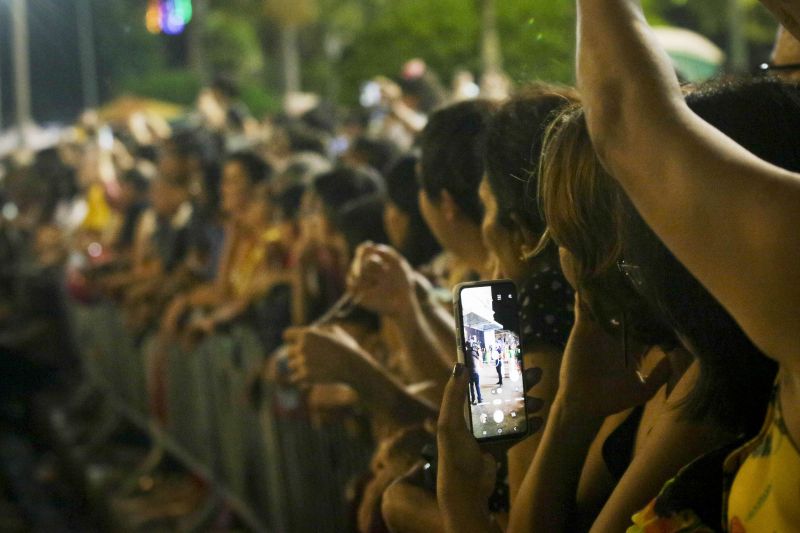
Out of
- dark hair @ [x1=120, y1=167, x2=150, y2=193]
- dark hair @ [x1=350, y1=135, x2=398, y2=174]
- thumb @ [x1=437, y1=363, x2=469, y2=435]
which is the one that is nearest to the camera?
thumb @ [x1=437, y1=363, x2=469, y2=435]

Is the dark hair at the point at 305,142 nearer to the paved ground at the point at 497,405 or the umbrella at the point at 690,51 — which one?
the umbrella at the point at 690,51

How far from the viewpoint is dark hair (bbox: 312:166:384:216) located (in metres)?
5.62

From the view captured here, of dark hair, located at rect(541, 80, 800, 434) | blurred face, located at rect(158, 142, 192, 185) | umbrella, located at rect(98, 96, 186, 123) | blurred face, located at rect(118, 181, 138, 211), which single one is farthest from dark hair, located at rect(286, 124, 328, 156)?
umbrella, located at rect(98, 96, 186, 123)

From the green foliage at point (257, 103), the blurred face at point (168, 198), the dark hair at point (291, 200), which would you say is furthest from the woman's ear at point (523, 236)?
the green foliage at point (257, 103)

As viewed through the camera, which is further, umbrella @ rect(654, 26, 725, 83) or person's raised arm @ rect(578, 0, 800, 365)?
umbrella @ rect(654, 26, 725, 83)

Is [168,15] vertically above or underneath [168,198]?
above

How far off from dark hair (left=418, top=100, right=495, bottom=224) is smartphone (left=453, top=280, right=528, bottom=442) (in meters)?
1.02

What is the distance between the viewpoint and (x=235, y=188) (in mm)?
7523

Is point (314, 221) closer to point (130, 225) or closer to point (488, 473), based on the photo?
point (488, 473)

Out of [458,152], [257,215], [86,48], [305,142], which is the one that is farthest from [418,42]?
[458,152]

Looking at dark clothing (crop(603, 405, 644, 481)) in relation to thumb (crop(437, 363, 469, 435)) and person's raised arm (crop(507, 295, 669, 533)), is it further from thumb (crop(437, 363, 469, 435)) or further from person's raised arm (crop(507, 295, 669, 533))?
thumb (crop(437, 363, 469, 435))

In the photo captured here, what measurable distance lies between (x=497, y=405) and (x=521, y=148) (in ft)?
1.68

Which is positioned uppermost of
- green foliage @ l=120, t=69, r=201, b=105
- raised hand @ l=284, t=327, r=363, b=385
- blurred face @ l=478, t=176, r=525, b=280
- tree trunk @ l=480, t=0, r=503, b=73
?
green foliage @ l=120, t=69, r=201, b=105

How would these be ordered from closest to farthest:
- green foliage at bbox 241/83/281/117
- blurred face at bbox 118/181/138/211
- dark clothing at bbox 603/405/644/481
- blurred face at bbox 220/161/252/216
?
dark clothing at bbox 603/405/644/481
blurred face at bbox 220/161/252/216
blurred face at bbox 118/181/138/211
green foliage at bbox 241/83/281/117
